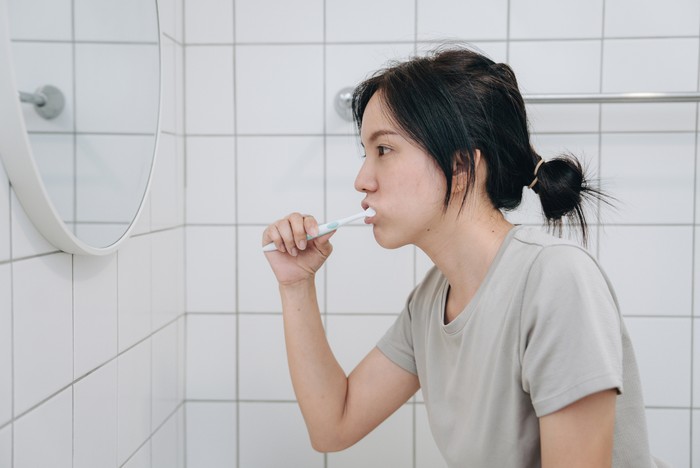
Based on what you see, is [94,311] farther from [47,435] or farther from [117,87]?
[117,87]

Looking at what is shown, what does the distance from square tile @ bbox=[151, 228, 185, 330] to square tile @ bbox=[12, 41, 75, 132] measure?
47cm

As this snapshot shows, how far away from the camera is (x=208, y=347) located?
4.75ft

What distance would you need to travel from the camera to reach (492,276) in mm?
904

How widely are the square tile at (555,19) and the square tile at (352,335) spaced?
0.69 m

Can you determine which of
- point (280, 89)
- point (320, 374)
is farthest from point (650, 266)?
point (280, 89)

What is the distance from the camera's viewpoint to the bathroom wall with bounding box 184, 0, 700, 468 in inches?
54.2

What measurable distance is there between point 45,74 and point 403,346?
698mm

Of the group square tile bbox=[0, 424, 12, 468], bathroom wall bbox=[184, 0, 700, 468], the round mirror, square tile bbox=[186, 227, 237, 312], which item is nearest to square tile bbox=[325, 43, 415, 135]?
bathroom wall bbox=[184, 0, 700, 468]

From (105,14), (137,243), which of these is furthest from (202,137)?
(105,14)

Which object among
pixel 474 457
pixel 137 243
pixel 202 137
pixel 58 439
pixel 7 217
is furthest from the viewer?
pixel 202 137

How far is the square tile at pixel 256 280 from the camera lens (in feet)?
4.70

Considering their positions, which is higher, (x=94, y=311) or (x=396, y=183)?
(x=396, y=183)

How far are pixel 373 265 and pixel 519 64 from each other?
534 millimetres

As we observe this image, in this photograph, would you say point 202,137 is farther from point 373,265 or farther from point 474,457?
point 474,457
